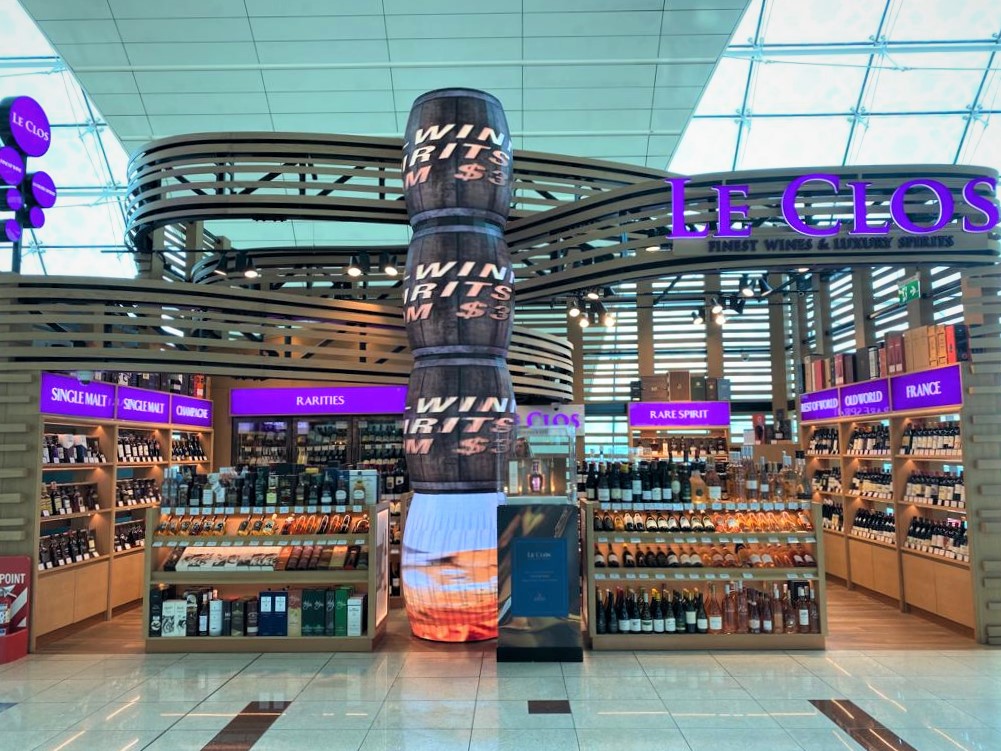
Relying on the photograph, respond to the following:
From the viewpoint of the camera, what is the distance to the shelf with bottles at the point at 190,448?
8.49m

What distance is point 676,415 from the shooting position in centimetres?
1111

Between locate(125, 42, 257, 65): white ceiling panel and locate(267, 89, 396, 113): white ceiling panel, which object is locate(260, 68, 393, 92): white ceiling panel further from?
locate(125, 42, 257, 65): white ceiling panel

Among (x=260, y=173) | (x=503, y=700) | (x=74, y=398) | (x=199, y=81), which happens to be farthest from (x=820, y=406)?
(x=199, y=81)

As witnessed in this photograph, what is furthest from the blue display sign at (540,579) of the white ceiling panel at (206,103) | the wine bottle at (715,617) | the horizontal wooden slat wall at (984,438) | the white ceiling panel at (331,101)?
the white ceiling panel at (206,103)

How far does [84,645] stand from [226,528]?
4.99ft

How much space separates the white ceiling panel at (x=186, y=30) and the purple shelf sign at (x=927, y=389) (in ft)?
31.9

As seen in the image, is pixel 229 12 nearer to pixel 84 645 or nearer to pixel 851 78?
pixel 84 645

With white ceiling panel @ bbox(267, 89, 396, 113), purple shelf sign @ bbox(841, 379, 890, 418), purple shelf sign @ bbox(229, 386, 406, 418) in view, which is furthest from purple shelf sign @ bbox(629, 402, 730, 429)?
white ceiling panel @ bbox(267, 89, 396, 113)

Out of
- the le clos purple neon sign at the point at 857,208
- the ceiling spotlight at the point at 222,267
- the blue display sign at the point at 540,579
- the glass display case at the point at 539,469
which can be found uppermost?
the ceiling spotlight at the point at 222,267

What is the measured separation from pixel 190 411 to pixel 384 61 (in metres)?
6.02

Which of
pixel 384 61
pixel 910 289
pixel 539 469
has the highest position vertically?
pixel 384 61

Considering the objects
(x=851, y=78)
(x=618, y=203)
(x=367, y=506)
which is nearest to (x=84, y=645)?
(x=367, y=506)

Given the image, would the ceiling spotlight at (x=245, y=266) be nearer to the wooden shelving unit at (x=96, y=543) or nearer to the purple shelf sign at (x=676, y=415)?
the wooden shelving unit at (x=96, y=543)

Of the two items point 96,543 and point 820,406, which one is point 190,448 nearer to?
point 96,543
